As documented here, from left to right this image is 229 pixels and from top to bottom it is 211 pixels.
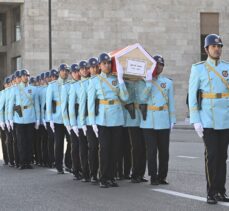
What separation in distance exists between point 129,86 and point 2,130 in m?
6.15

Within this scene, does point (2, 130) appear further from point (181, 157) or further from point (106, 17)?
point (106, 17)

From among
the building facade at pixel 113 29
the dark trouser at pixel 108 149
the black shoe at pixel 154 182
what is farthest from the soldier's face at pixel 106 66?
the building facade at pixel 113 29

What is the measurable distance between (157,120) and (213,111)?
2023mm

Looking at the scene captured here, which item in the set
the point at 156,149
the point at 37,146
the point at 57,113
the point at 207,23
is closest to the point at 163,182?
the point at 156,149

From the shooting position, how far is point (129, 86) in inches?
393

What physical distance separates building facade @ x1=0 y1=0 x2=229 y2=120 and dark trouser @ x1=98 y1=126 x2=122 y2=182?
28249mm

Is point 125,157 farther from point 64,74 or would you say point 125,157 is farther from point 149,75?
point 64,74

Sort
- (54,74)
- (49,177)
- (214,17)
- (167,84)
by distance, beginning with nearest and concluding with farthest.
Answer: (167,84) → (49,177) → (54,74) → (214,17)

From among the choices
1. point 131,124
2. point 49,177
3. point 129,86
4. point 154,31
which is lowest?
point 49,177

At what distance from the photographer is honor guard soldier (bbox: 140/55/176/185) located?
9617 millimetres

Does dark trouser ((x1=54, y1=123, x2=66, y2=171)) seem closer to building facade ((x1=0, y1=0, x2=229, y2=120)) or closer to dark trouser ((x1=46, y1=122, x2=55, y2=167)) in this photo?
dark trouser ((x1=46, y1=122, x2=55, y2=167))

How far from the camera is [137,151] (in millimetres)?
10016

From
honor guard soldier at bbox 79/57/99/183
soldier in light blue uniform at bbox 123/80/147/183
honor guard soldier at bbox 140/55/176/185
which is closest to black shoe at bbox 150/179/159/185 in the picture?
honor guard soldier at bbox 140/55/176/185

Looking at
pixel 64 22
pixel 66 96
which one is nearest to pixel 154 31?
pixel 64 22
